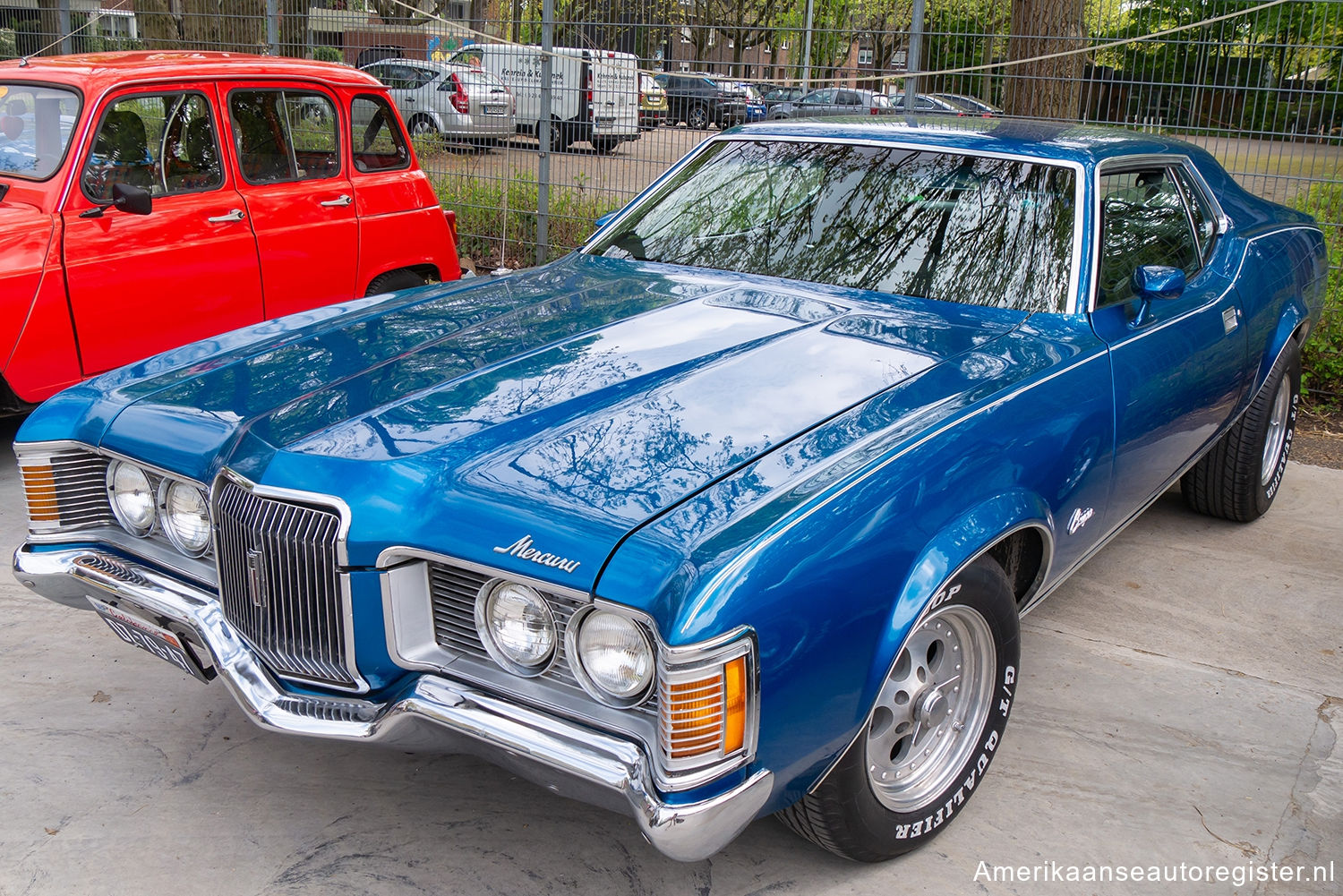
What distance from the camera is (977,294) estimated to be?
335cm

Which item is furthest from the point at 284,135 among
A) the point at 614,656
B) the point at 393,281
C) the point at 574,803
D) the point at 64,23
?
the point at 64,23

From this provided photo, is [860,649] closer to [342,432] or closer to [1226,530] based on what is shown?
[342,432]

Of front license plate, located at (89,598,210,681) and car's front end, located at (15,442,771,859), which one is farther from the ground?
car's front end, located at (15,442,771,859)

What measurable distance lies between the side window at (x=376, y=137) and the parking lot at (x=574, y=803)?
322 centimetres

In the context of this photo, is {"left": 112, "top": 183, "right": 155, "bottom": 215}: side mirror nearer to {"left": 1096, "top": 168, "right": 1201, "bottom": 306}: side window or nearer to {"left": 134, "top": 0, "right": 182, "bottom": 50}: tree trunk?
{"left": 1096, "top": 168, "right": 1201, "bottom": 306}: side window

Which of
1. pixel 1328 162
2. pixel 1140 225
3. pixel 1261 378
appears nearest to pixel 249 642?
pixel 1140 225

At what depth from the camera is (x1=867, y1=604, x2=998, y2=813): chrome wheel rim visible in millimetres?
2598

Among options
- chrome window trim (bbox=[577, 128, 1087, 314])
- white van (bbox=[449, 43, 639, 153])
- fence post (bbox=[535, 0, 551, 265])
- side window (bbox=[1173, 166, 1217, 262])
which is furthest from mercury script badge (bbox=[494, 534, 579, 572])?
fence post (bbox=[535, 0, 551, 265])

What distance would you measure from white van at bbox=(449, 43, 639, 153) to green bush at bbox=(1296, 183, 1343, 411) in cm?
441

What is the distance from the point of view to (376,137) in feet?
20.6

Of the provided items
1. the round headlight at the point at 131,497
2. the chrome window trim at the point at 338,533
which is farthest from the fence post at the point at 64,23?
the chrome window trim at the point at 338,533

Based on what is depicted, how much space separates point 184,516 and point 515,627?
1.00m

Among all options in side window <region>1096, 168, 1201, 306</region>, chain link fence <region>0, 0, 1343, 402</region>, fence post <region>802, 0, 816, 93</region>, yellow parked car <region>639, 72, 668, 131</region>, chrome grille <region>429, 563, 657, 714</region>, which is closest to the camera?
chrome grille <region>429, 563, 657, 714</region>

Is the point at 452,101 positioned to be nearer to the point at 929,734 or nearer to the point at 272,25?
the point at 272,25
